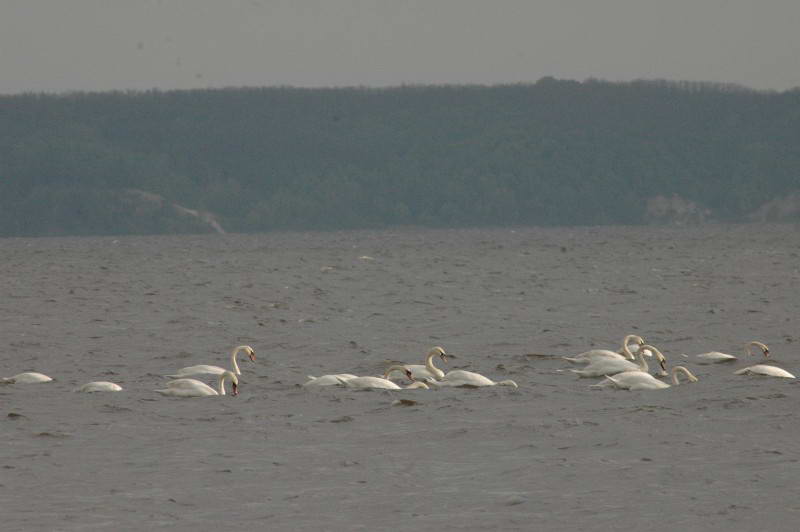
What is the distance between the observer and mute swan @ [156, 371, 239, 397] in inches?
892

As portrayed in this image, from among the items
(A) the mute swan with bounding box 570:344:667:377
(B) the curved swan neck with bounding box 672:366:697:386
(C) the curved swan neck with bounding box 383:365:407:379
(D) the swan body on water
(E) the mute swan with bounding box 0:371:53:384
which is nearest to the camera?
(B) the curved swan neck with bounding box 672:366:697:386

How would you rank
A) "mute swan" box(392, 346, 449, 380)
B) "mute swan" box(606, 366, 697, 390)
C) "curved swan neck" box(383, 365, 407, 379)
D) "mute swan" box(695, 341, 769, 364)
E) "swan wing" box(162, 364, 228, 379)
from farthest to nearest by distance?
"mute swan" box(695, 341, 769, 364), "swan wing" box(162, 364, 228, 379), "mute swan" box(392, 346, 449, 380), "curved swan neck" box(383, 365, 407, 379), "mute swan" box(606, 366, 697, 390)

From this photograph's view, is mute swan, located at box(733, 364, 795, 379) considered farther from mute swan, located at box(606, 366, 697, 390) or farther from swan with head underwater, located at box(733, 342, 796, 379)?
mute swan, located at box(606, 366, 697, 390)

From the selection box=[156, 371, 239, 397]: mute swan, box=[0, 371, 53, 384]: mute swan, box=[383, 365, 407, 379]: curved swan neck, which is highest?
box=[383, 365, 407, 379]: curved swan neck

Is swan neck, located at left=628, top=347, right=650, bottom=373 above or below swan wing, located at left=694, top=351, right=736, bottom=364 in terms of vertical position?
above

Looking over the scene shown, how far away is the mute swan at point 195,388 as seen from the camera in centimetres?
2266

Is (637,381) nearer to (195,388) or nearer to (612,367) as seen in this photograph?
(612,367)

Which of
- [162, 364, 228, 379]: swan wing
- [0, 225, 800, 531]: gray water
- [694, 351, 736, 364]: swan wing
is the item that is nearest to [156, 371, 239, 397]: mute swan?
[0, 225, 800, 531]: gray water

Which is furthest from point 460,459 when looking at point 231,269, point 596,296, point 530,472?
point 231,269

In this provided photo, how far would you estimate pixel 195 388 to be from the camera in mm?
22734

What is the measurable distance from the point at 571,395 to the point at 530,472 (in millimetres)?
6239

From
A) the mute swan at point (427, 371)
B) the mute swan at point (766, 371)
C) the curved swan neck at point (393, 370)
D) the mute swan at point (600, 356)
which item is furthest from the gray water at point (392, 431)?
the mute swan at point (427, 371)

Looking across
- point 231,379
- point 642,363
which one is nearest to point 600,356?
point 642,363

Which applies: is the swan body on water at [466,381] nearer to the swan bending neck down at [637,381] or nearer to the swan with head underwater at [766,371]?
the swan bending neck down at [637,381]
